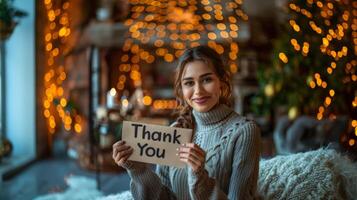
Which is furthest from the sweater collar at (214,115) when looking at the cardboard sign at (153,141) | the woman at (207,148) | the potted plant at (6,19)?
the potted plant at (6,19)

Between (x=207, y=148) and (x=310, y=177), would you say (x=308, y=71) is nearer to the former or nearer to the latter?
(x=310, y=177)

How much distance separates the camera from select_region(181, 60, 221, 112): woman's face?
1059 millimetres

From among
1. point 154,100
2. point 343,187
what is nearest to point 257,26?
point 154,100

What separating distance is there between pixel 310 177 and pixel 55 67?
155 inches

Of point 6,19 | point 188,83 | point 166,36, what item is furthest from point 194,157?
point 166,36

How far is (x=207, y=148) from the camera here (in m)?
1.09

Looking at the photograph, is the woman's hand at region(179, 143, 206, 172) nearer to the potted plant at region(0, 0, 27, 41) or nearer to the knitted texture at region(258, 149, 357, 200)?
the knitted texture at region(258, 149, 357, 200)

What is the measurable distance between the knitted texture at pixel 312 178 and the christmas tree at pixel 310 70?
1.59 feet

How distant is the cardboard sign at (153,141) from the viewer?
977mm

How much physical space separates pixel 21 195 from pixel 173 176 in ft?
6.74

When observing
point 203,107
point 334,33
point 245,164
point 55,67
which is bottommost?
point 55,67

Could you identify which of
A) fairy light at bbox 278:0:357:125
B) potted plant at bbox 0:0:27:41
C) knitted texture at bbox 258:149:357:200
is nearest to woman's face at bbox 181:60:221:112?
knitted texture at bbox 258:149:357:200

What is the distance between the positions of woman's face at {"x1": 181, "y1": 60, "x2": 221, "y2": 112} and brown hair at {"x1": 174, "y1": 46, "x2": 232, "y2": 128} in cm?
1

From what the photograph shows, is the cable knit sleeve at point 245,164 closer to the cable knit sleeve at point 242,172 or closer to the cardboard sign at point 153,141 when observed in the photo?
the cable knit sleeve at point 242,172
